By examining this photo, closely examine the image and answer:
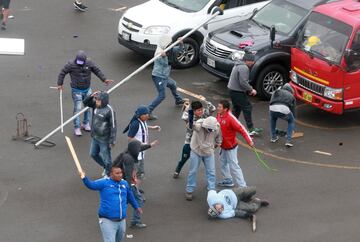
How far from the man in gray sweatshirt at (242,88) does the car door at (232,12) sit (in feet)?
11.2

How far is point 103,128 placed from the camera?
12.0 metres

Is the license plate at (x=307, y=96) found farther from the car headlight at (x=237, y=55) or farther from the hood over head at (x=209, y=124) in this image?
the hood over head at (x=209, y=124)

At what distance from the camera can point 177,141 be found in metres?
13.9

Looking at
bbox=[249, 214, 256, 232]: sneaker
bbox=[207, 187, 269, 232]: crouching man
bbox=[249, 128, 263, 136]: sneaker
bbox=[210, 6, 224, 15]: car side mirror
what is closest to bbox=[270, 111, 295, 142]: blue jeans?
bbox=[249, 128, 263, 136]: sneaker

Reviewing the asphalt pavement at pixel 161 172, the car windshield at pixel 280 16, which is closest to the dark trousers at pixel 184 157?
the asphalt pavement at pixel 161 172

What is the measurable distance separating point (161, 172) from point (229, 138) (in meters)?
1.49

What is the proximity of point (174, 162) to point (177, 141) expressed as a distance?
35.0 inches

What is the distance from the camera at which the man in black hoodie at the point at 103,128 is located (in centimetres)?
1193

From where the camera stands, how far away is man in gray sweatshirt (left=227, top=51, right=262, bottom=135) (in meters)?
13.7

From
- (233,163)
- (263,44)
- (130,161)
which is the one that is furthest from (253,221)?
(263,44)

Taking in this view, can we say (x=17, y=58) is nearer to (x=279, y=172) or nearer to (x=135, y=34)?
(x=135, y=34)

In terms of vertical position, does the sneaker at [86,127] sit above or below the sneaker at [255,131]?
below

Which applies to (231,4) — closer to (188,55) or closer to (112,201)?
(188,55)

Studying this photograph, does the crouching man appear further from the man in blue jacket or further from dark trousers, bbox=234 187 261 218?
the man in blue jacket
